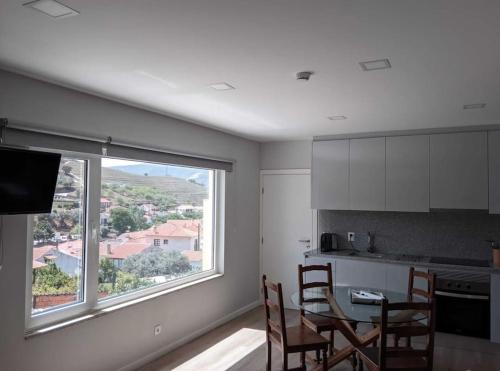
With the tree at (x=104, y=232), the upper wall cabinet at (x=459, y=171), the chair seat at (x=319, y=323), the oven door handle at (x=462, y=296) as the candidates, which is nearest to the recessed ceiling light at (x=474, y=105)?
the upper wall cabinet at (x=459, y=171)

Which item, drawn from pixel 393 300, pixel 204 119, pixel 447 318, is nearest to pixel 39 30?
pixel 204 119

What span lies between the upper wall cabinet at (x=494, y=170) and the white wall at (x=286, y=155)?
2302 mm

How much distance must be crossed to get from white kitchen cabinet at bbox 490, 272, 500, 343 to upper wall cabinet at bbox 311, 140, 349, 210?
1870mm

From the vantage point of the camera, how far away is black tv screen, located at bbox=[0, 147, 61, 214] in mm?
2486

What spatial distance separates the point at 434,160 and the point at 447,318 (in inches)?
73.4

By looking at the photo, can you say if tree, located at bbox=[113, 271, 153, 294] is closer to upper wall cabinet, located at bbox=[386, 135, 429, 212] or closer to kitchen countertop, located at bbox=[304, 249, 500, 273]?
kitchen countertop, located at bbox=[304, 249, 500, 273]

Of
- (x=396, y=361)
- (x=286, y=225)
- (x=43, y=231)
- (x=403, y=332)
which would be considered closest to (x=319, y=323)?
(x=396, y=361)

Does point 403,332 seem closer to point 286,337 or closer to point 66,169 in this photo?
point 286,337

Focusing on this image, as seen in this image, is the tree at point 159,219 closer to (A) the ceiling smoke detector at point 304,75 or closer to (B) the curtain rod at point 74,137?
(B) the curtain rod at point 74,137

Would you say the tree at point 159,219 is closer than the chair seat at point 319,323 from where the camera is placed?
No

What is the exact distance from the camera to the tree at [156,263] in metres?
4.05

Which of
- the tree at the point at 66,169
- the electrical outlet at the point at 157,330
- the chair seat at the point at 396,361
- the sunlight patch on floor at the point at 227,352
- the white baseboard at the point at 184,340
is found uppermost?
the tree at the point at 66,169

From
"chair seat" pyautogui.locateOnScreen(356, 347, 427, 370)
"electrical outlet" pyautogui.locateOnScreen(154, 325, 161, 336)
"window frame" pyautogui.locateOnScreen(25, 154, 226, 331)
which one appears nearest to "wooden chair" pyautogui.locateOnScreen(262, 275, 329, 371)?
"chair seat" pyautogui.locateOnScreen(356, 347, 427, 370)

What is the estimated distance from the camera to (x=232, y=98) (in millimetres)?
3549
